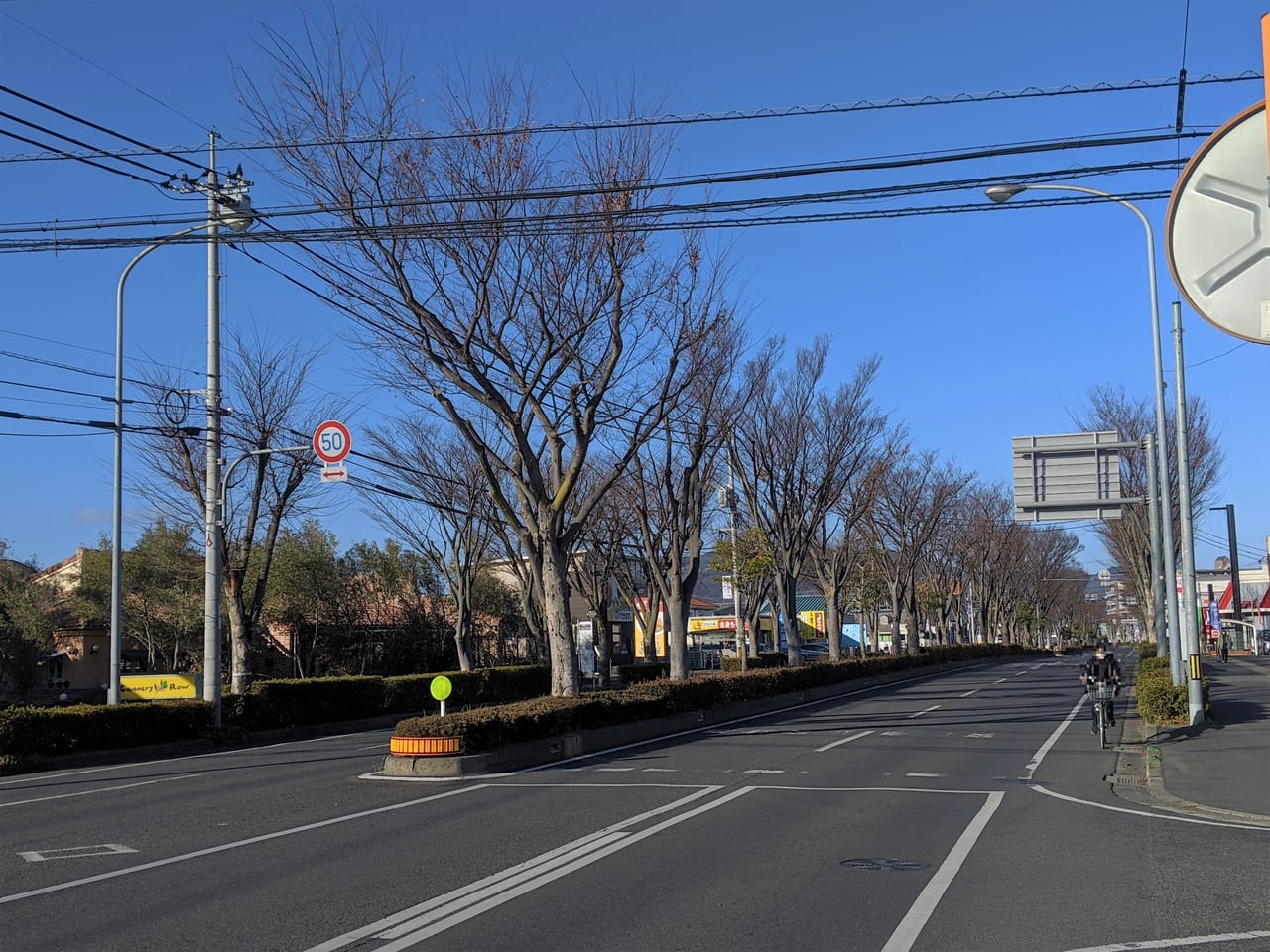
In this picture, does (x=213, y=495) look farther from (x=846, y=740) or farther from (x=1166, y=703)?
(x=1166, y=703)

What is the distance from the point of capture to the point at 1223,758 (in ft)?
56.4

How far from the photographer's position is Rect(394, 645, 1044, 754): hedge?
17.4 meters

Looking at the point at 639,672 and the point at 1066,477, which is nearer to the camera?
the point at 1066,477

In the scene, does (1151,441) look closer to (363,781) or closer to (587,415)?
(587,415)

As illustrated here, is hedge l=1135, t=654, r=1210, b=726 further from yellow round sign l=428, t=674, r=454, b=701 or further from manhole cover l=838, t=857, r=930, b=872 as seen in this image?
manhole cover l=838, t=857, r=930, b=872

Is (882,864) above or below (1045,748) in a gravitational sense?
above

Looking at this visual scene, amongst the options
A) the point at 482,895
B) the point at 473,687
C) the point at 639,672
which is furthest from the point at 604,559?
the point at 482,895

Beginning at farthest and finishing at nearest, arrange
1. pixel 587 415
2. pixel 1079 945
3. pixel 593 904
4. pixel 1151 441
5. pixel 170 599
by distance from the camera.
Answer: pixel 170 599 < pixel 1151 441 < pixel 587 415 < pixel 593 904 < pixel 1079 945

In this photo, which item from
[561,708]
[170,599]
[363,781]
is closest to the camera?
[363,781]

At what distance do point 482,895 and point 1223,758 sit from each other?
13.1 m

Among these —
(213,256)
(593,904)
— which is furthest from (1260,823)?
(213,256)

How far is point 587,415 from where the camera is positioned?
22266 mm

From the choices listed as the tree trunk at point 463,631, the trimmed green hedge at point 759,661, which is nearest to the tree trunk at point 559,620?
the tree trunk at point 463,631

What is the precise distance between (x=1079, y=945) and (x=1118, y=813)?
253 inches
